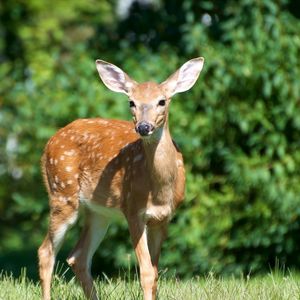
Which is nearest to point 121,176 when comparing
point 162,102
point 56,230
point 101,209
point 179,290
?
point 101,209

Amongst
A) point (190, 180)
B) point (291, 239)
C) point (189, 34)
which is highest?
point (189, 34)

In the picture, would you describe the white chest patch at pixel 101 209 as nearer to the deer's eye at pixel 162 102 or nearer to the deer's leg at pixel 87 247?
the deer's leg at pixel 87 247

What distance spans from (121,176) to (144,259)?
2.49 ft

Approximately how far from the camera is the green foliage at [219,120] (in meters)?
9.85

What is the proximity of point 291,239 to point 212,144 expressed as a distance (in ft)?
3.85

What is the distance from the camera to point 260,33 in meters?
9.87

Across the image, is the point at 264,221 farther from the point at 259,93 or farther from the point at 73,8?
the point at 73,8

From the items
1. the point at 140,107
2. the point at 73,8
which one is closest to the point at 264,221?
the point at 140,107

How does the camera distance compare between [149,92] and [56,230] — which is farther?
[56,230]

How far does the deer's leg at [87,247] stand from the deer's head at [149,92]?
124cm

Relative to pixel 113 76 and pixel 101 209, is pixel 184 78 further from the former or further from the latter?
pixel 101 209

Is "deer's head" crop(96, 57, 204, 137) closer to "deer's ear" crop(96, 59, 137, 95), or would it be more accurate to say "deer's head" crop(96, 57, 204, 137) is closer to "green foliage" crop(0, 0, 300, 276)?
"deer's ear" crop(96, 59, 137, 95)

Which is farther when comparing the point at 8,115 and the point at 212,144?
the point at 8,115

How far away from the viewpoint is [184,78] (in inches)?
287
